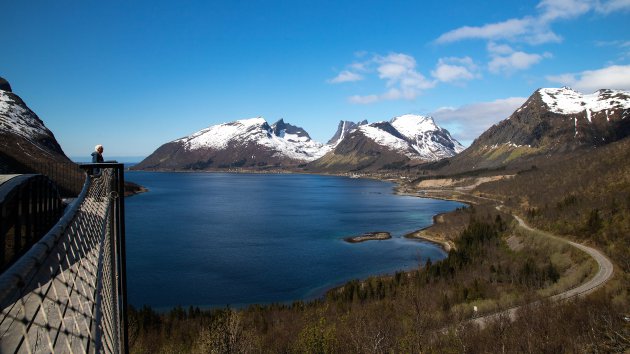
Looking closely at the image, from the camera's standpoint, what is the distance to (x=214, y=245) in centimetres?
5159

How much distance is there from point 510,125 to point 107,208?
211m

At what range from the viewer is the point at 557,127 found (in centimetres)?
16950

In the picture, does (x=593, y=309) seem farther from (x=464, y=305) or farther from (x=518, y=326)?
(x=464, y=305)

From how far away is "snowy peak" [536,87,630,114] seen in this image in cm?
16688

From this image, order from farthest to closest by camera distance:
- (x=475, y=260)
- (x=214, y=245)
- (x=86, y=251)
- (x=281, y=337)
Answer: (x=214, y=245) < (x=475, y=260) < (x=281, y=337) < (x=86, y=251)

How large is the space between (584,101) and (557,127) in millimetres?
26915

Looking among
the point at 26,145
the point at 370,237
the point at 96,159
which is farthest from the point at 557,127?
the point at 96,159

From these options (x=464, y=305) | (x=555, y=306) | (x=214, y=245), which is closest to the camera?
(x=555, y=306)

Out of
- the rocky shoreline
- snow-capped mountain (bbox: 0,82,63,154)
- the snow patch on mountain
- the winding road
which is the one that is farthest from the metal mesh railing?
the snow patch on mountain

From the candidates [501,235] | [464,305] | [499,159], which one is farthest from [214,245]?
[499,159]

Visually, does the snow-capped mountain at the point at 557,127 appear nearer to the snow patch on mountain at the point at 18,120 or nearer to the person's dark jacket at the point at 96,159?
the snow patch on mountain at the point at 18,120

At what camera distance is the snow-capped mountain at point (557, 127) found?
154000 millimetres

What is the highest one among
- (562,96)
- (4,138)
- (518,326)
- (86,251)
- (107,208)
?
(562,96)

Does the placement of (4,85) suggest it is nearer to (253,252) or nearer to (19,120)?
(19,120)
